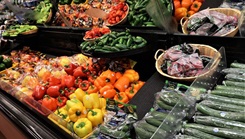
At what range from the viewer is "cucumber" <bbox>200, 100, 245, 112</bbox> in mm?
1490

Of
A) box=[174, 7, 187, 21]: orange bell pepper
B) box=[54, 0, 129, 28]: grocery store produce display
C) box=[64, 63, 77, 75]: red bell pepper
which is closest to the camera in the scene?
box=[64, 63, 77, 75]: red bell pepper

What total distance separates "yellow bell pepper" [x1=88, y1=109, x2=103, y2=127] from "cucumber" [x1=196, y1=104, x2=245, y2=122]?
853mm

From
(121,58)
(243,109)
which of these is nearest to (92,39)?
(121,58)

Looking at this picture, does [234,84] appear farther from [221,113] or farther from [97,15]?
[97,15]

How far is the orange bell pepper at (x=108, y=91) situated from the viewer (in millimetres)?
2406

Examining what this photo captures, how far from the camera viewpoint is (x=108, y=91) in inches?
95.3

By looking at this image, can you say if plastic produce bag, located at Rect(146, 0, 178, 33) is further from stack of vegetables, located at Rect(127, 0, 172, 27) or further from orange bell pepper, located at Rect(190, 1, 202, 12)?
orange bell pepper, located at Rect(190, 1, 202, 12)

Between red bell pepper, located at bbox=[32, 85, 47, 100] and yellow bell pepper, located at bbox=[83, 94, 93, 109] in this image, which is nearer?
yellow bell pepper, located at bbox=[83, 94, 93, 109]

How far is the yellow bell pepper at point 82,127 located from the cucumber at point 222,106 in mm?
947

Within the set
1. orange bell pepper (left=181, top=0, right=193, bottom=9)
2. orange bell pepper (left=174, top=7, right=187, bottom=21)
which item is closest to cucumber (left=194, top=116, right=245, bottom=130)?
orange bell pepper (left=174, top=7, right=187, bottom=21)

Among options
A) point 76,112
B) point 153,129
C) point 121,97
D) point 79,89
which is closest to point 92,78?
point 79,89

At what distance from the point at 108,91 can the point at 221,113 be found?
1213 mm

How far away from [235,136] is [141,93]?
3.42ft

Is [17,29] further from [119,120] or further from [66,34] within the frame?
[119,120]
